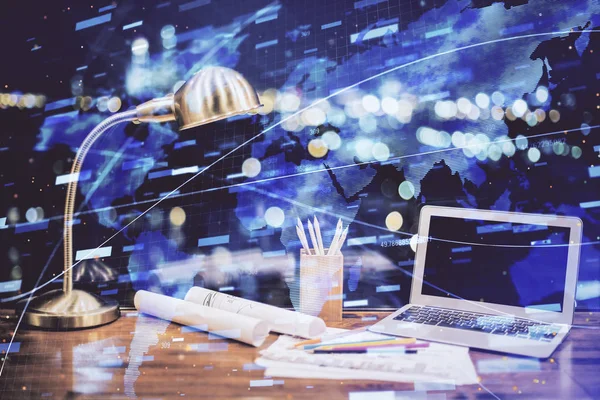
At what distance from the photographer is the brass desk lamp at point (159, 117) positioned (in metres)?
1.02

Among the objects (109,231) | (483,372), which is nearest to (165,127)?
(109,231)

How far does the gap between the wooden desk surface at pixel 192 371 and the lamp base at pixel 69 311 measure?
0.03 meters

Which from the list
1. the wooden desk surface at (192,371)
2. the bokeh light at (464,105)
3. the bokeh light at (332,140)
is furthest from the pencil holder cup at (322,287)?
the bokeh light at (464,105)

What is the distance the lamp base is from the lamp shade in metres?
0.43

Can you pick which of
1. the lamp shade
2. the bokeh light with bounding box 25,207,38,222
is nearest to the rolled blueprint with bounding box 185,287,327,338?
the lamp shade

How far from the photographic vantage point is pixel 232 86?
1.02 m

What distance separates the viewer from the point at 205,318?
101 cm

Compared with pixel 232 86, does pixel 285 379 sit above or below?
below

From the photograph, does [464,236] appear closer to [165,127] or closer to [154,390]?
[154,390]

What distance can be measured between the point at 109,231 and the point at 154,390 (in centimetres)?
61

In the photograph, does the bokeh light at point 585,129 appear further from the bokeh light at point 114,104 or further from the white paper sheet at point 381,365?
the bokeh light at point 114,104

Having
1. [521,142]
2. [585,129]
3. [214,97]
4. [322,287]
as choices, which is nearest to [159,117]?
[214,97]

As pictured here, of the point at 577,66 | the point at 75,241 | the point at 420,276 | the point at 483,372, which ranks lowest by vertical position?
the point at 483,372

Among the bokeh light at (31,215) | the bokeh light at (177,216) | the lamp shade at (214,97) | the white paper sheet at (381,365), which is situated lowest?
the white paper sheet at (381,365)
